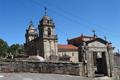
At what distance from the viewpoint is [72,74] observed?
94.4 feet

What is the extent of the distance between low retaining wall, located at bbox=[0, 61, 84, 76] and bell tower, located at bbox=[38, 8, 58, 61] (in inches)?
1463

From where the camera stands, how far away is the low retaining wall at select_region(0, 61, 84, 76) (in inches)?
1097

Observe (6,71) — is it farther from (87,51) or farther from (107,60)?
(107,60)

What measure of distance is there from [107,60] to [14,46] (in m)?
54.7

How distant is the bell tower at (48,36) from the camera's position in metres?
66.3

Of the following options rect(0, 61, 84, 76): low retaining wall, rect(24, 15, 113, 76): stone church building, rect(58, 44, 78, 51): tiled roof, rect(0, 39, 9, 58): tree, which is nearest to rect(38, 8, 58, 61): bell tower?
rect(24, 15, 113, 76): stone church building

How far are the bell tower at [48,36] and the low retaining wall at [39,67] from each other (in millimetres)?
37159

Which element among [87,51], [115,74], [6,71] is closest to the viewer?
[6,71]

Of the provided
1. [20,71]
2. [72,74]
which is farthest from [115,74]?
[20,71]

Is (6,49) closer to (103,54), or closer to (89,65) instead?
(103,54)

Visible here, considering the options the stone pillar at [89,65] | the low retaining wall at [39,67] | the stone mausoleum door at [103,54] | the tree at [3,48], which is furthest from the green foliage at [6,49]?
the low retaining wall at [39,67]

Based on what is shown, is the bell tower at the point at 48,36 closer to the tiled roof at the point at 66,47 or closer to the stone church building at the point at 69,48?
the stone church building at the point at 69,48

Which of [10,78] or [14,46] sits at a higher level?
[14,46]

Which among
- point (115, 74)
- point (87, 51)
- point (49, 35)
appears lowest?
point (115, 74)
